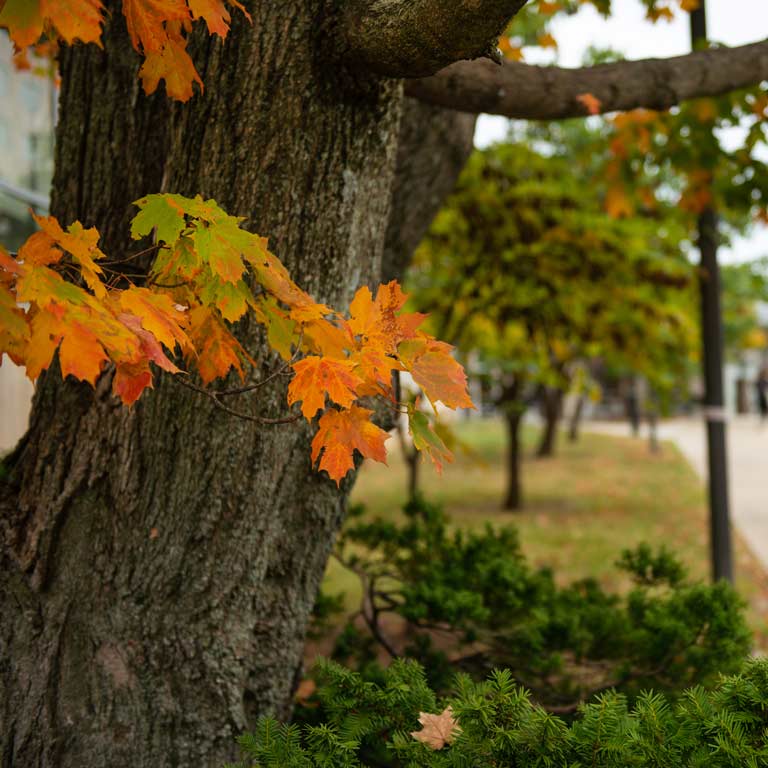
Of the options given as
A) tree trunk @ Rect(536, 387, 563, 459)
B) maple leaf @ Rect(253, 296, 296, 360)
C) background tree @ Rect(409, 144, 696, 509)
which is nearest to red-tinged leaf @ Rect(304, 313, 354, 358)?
maple leaf @ Rect(253, 296, 296, 360)

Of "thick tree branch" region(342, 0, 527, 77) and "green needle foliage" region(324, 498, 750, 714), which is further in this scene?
"green needle foliage" region(324, 498, 750, 714)

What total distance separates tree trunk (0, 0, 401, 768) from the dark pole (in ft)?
12.3

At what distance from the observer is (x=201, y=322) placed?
2.18m

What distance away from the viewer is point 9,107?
7480 mm

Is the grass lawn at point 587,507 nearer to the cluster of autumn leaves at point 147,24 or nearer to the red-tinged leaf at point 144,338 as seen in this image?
the cluster of autumn leaves at point 147,24

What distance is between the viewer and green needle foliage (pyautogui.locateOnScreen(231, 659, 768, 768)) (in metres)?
1.81

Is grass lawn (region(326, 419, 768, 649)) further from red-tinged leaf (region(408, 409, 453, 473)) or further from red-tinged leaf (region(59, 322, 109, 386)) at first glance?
red-tinged leaf (region(59, 322, 109, 386))

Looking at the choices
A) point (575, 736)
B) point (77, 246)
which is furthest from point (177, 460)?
point (575, 736)

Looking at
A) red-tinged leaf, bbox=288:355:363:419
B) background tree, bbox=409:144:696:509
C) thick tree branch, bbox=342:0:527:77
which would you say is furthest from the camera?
background tree, bbox=409:144:696:509

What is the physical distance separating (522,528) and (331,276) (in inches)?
341

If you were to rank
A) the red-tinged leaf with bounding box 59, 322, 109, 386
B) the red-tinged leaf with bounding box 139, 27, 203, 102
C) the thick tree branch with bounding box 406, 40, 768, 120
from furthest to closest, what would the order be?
the thick tree branch with bounding box 406, 40, 768, 120 → the red-tinged leaf with bounding box 139, 27, 203, 102 → the red-tinged leaf with bounding box 59, 322, 109, 386

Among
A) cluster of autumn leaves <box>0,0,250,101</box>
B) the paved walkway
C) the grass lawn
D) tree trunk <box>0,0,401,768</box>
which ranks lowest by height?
the grass lawn

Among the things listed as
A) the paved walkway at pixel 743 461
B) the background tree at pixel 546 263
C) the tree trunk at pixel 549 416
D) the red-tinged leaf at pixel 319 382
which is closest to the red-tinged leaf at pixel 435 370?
the red-tinged leaf at pixel 319 382

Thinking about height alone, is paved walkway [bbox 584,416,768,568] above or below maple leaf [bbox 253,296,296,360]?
below
